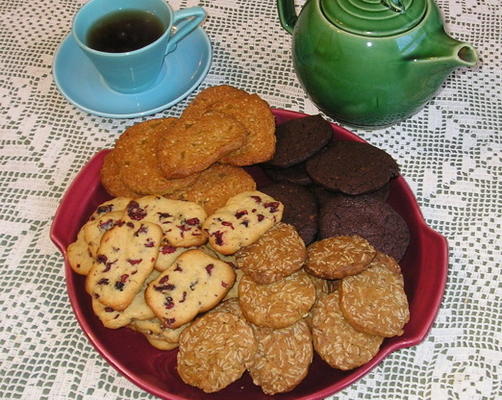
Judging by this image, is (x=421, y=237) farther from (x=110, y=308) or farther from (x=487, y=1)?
(x=487, y=1)

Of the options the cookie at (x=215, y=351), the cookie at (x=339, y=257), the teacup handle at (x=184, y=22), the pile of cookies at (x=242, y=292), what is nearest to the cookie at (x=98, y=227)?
the pile of cookies at (x=242, y=292)

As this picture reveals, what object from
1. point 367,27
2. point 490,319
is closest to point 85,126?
point 367,27

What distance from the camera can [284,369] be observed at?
918mm

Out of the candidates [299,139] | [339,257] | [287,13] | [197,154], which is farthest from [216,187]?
[287,13]

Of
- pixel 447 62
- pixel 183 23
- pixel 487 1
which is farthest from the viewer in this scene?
pixel 487 1

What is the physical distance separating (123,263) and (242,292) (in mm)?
210

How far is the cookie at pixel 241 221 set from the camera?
1.00 m

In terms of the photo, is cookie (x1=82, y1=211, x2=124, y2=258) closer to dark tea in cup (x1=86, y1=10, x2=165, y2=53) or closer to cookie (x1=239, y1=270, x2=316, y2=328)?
cookie (x1=239, y1=270, x2=316, y2=328)

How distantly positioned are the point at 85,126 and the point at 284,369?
30.9 inches

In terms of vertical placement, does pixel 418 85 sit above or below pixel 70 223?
above

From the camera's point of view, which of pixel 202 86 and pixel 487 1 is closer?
pixel 202 86

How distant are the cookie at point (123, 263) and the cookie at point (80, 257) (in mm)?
37

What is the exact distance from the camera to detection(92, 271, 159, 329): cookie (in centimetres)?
96

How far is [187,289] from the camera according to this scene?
0.97 metres
